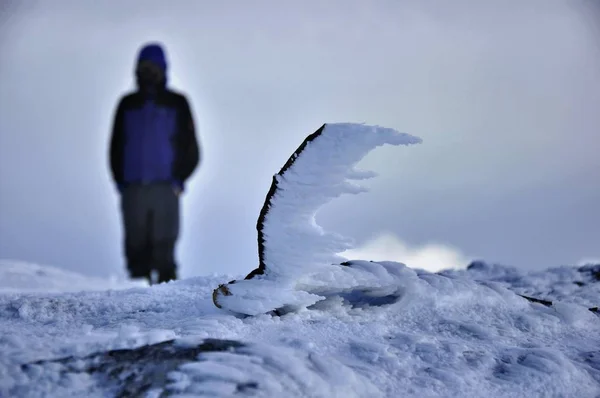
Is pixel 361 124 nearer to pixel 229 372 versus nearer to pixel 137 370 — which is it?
pixel 229 372

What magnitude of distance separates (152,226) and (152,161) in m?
0.82

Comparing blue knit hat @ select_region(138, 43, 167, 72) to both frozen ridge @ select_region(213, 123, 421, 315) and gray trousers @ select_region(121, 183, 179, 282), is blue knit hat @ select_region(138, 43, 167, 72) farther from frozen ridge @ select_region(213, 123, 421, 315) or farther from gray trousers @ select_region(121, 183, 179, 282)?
frozen ridge @ select_region(213, 123, 421, 315)

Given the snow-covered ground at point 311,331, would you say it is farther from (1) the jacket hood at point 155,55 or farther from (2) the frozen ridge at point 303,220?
(1) the jacket hood at point 155,55

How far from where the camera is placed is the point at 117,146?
8078 mm

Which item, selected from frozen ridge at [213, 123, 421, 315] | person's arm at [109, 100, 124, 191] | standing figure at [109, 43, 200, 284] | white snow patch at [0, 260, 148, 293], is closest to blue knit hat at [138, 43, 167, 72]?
standing figure at [109, 43, 200, 284]

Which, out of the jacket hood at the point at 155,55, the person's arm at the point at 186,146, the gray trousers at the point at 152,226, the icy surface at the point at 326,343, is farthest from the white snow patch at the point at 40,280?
the jacket hood at the point at 155,55

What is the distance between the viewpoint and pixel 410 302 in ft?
8.95

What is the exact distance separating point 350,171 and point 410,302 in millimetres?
774

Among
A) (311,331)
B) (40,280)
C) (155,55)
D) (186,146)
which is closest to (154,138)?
(186,146)

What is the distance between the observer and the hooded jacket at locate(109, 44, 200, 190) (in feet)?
26.1

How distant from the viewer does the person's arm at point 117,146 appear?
26.5ft

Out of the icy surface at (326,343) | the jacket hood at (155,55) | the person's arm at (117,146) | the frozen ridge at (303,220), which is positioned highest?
the jacket hood at (155,55)

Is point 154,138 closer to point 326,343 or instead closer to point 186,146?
point 186,146

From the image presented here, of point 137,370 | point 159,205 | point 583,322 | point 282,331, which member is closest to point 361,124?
point 282,331
